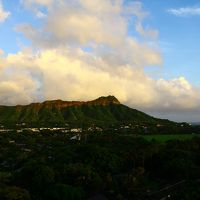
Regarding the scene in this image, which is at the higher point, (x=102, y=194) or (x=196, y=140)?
(x=196, y=140)

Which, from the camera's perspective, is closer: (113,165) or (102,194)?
(102,194)

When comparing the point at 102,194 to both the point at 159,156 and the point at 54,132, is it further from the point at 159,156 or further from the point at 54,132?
the point at 54,132

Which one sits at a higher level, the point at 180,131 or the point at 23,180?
the point at 180,131

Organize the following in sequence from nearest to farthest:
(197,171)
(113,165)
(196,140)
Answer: (197,171) < (113,165) < (196,140)

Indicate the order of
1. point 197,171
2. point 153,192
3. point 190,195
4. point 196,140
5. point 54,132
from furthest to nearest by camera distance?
point 54,132, point 196,140, point 197,171, point 153,192, point 190,195

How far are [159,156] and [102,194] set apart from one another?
25.8 meters

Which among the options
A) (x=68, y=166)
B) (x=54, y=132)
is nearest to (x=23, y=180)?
(x=68, y=166)

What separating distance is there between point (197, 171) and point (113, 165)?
1515 cm

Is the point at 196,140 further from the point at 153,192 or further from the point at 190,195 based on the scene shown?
the point at 190,195

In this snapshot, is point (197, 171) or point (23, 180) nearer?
point (23, 180)

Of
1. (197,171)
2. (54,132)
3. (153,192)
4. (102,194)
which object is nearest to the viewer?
(102,194)

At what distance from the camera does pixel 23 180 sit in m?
62.5

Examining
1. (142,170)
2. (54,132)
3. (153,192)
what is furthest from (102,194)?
(54,132)

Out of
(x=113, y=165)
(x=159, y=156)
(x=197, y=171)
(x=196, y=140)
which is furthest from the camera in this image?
(x=196, y=140)
